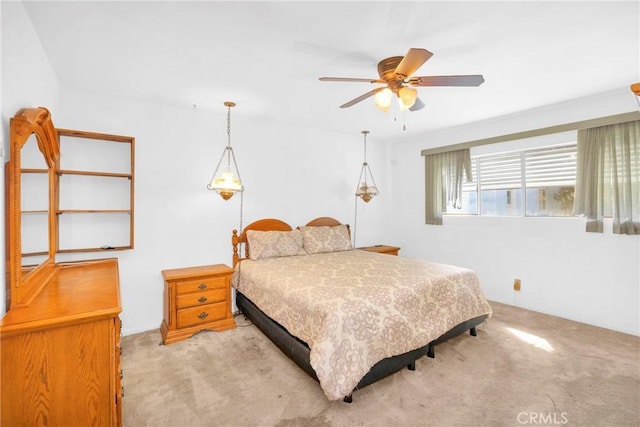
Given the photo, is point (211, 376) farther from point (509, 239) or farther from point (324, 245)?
point (509, 239)

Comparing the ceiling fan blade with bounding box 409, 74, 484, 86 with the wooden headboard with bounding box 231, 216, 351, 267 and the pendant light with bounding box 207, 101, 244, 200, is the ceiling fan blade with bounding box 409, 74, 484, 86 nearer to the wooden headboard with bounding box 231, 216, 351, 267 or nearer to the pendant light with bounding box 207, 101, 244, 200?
the pendant light with bounding box 207, 101, 244, 200

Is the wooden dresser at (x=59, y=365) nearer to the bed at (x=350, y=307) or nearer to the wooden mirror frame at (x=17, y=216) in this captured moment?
the wooden mirror frame at (x=17, y=216)

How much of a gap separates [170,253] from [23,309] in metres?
1.93

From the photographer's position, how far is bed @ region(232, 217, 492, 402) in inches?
72.7

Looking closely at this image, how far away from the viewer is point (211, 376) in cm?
222

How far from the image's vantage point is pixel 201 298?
9.54 ft

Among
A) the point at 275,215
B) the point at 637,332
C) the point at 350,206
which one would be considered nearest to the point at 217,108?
the point at 275,215

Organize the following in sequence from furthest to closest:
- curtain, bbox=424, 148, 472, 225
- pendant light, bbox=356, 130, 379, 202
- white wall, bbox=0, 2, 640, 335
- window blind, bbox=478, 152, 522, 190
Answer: pendant light, bbox=356, 130, 379, 202 → curtain, bbox=424, 148, 472, 225 → window blind, bbox=478, 152, 522, 190 → white wall, bbox=0, 2, 640, 335

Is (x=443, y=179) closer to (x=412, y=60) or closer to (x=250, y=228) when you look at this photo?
(x=250, y=228)

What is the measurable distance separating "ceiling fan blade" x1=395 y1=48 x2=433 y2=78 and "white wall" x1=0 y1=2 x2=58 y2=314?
6.54 feet

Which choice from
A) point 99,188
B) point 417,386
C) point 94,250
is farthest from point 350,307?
point 99,188

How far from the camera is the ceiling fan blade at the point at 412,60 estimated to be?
1602mm

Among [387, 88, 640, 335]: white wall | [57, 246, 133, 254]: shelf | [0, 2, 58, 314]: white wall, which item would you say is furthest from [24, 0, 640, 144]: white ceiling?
[57, 246, 133, 254]: shelf

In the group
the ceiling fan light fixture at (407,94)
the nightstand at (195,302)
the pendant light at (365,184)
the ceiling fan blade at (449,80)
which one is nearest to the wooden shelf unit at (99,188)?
the nightstand at (195,302)
